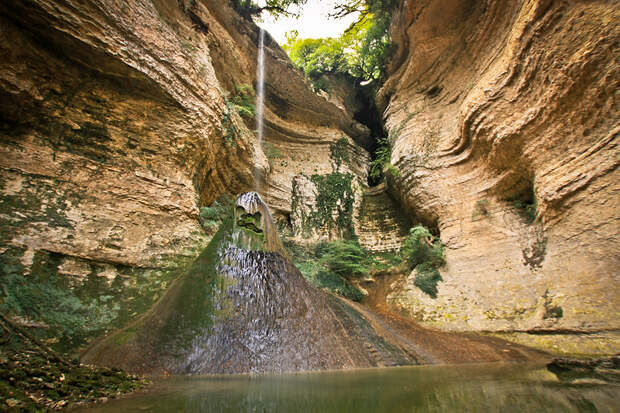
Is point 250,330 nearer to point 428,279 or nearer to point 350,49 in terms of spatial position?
point 428,279

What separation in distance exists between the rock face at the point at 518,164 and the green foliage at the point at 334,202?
2.64 meters

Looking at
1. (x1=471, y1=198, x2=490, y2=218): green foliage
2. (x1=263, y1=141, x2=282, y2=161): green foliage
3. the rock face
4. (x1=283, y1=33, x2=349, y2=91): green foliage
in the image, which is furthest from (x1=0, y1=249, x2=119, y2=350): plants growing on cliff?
(x1=283, y1=33, x2=349, y2=91): green foliage

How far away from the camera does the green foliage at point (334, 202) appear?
39.5 ft

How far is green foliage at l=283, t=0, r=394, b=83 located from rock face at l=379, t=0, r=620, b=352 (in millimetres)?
2312

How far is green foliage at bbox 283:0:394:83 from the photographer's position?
12.8 metres

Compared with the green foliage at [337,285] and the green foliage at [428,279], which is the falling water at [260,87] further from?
the green foliage at [428,279]

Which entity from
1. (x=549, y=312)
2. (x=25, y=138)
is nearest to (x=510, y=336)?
(x=549, y=312)

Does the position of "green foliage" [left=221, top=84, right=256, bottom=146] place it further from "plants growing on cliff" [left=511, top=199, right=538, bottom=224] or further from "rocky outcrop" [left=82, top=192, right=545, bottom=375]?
"plants growing on cliff" [left=511, top=199, right=538, bottom=224]

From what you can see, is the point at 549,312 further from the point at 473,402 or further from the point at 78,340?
the point at 78,340

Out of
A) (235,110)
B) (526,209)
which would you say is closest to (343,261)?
(526,209)

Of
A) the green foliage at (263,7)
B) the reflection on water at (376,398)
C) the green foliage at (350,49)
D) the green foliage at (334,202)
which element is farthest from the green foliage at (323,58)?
the reflection on water at (376,398)

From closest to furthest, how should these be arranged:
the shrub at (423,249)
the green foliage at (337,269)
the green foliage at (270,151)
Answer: the shrub at (423,249)
the green foliage at (337,269)
the green foliage at (270,151)

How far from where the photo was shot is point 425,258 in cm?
888

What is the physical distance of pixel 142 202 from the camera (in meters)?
5.16
